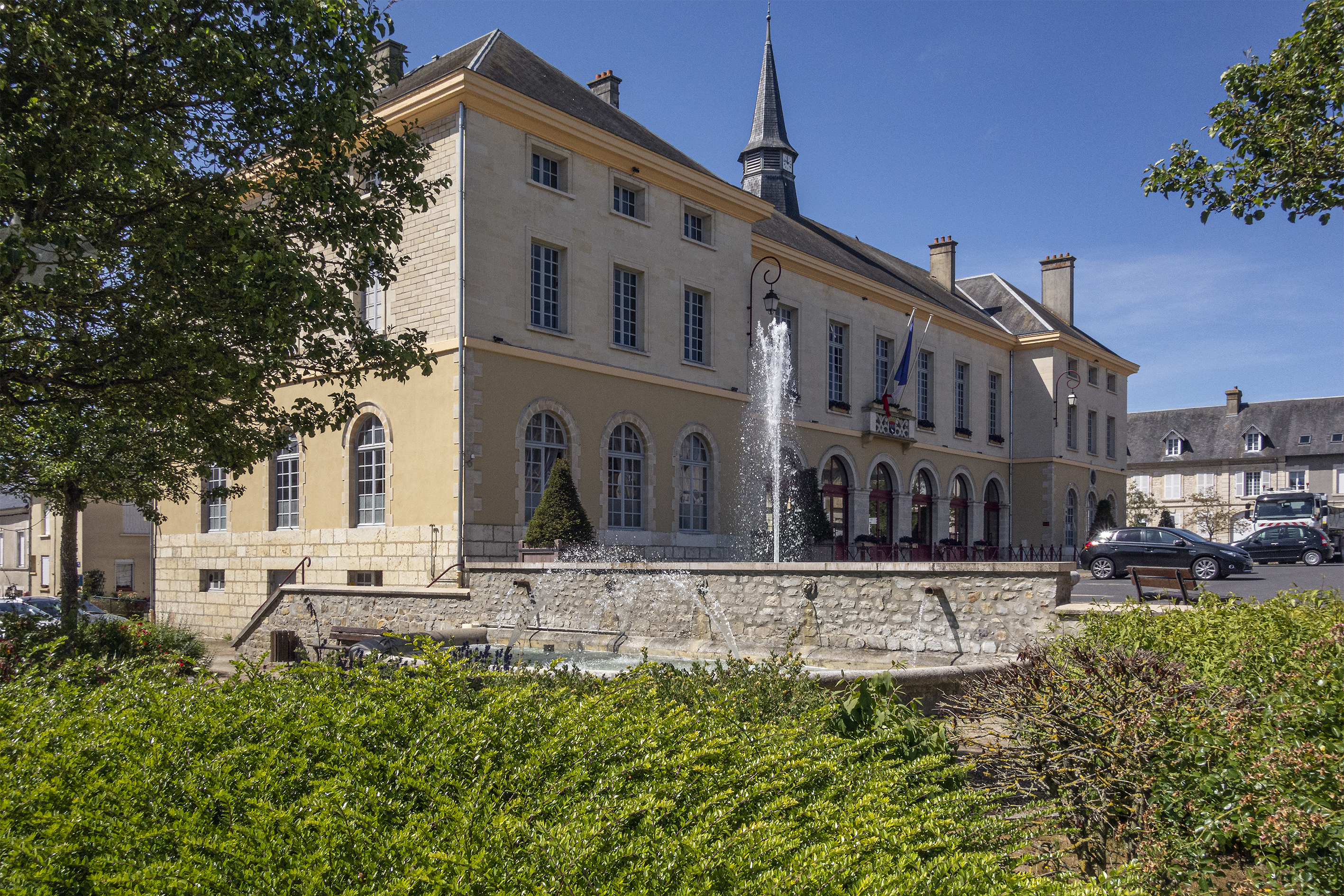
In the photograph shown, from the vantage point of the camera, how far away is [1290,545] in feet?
97.1

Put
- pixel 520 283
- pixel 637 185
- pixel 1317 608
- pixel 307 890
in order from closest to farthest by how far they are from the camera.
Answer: pixel 307 890 < pixel 1317 608 < pixel 520 283 < pixel 637 185

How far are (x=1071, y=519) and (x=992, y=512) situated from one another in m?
4.22

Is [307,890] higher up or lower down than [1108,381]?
lower down

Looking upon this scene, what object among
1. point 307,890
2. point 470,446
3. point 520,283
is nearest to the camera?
point 307,890

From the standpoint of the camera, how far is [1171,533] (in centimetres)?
2280

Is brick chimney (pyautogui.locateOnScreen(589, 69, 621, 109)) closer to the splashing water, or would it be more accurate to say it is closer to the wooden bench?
the splashing water

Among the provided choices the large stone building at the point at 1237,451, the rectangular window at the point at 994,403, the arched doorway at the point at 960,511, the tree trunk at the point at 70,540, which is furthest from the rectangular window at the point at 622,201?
the large stone building at the point at 1237,451

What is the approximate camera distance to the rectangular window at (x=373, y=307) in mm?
17906

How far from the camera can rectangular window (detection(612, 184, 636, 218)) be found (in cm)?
1920

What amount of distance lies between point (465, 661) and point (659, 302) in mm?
15521

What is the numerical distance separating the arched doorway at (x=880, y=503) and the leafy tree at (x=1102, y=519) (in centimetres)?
1219

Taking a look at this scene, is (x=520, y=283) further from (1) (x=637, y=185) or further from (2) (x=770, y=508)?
(2) (x=770, y=508)

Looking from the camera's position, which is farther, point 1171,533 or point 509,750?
point 1171,533

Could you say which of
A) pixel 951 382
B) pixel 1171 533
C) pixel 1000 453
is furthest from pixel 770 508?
pixel 1000 453
